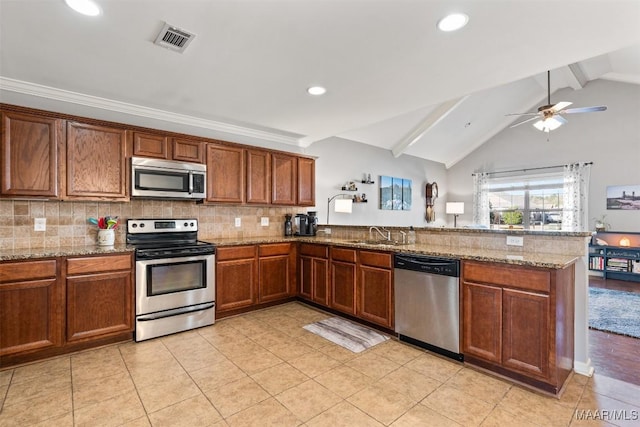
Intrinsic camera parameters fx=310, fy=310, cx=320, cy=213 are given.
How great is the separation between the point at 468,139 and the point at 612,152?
274cm

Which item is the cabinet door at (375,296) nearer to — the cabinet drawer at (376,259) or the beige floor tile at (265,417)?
the cabinet drawer at (376,259)

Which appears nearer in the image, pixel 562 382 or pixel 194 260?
pixel 562 382

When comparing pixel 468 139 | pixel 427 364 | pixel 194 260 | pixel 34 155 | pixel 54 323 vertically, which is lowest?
pixel 427 364

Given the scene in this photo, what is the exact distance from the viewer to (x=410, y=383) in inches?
88.4

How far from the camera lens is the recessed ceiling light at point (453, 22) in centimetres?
184

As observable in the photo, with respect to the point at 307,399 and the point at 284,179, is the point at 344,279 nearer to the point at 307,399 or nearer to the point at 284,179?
the point at 307,399

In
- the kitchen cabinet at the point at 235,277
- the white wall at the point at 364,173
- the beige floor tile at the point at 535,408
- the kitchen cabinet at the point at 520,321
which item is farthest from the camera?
the white wall at the point at 364,173

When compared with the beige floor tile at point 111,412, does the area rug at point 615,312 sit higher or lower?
lower

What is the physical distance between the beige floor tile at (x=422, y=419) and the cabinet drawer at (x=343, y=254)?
165 centimetres

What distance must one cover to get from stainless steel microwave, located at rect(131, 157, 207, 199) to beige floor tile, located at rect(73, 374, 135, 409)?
170 cm

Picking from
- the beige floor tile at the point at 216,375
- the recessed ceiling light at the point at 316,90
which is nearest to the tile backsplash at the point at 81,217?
the beige floor tile at the point at 216,375

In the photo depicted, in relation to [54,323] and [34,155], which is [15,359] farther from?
[34,155]

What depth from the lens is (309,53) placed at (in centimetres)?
230

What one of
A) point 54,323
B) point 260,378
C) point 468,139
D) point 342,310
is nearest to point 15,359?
point 54,323
